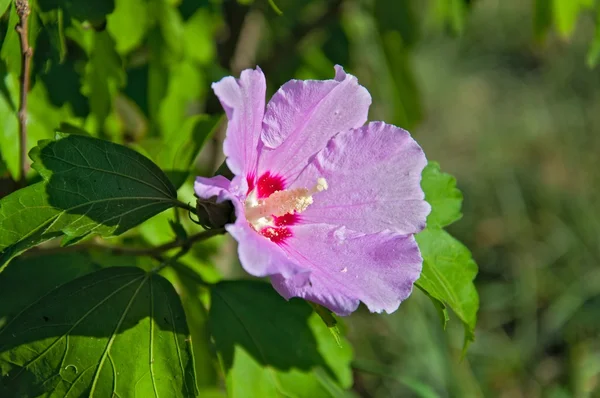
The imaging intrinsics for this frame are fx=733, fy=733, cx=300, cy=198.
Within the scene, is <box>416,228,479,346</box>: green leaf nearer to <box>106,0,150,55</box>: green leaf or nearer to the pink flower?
the pink flower

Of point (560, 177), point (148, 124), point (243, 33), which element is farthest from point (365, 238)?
point (560, 177)

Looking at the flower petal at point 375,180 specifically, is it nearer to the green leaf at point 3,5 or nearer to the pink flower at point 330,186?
the pink flower at point 330,186

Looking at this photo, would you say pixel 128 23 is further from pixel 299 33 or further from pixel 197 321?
pixel 299 33

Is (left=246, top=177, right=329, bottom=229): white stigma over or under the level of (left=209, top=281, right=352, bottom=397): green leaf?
over

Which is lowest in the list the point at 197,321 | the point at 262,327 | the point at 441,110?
the point at 441,110

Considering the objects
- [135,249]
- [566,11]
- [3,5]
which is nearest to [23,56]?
[3,5]

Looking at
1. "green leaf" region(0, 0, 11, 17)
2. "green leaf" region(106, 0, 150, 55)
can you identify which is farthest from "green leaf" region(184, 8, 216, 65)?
"green leaf" region(0, 0, 11, 17)

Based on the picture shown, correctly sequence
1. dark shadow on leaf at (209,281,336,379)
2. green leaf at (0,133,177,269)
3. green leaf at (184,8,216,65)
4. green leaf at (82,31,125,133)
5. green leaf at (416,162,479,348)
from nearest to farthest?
green leaf at (0,133,177,269), green leaf at (416,162,479,348), dark shadow on leaf at (209,281,336,379), green leaf at (82,31,125,133), green leaf at (184,8,216,65)
